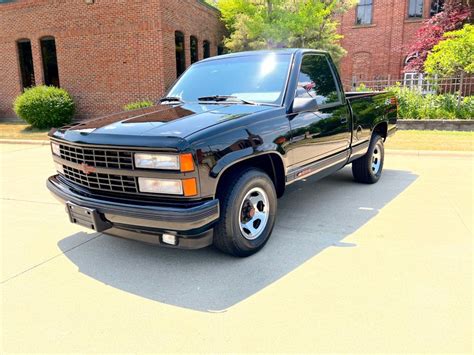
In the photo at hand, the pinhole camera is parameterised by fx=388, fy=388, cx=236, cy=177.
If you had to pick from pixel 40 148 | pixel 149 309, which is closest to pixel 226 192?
pixel 149 309

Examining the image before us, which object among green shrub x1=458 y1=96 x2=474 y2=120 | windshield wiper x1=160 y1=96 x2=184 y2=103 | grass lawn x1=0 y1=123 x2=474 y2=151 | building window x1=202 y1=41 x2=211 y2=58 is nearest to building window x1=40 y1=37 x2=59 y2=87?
grass lawn x1=0 y1=123 x2=474 y2=151

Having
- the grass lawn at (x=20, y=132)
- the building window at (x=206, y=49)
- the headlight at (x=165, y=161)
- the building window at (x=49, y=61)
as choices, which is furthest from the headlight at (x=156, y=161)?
the building window at (x=206, y=49)

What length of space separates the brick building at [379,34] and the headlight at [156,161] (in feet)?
76.5

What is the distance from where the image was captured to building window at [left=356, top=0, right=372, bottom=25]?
78.6 feet

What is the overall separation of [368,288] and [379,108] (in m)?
3.71

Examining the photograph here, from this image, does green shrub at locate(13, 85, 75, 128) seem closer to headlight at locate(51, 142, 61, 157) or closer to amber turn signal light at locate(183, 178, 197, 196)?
headlight at locate(51, 142, 61, 157)

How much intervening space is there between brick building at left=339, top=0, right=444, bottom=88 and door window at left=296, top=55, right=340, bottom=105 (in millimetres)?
20604

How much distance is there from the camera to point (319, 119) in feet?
14.3

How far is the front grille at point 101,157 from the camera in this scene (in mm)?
3102

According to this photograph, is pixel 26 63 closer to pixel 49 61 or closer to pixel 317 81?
pixel 49 61

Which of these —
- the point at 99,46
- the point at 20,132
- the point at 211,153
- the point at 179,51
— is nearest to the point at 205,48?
the point at 179,51

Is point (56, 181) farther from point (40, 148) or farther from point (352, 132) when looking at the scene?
A: point (40, 148)

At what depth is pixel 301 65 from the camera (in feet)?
14.1

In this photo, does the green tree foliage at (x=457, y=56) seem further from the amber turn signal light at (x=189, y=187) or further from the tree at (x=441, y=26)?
the amber turn signal light at (x=189, y=187)
